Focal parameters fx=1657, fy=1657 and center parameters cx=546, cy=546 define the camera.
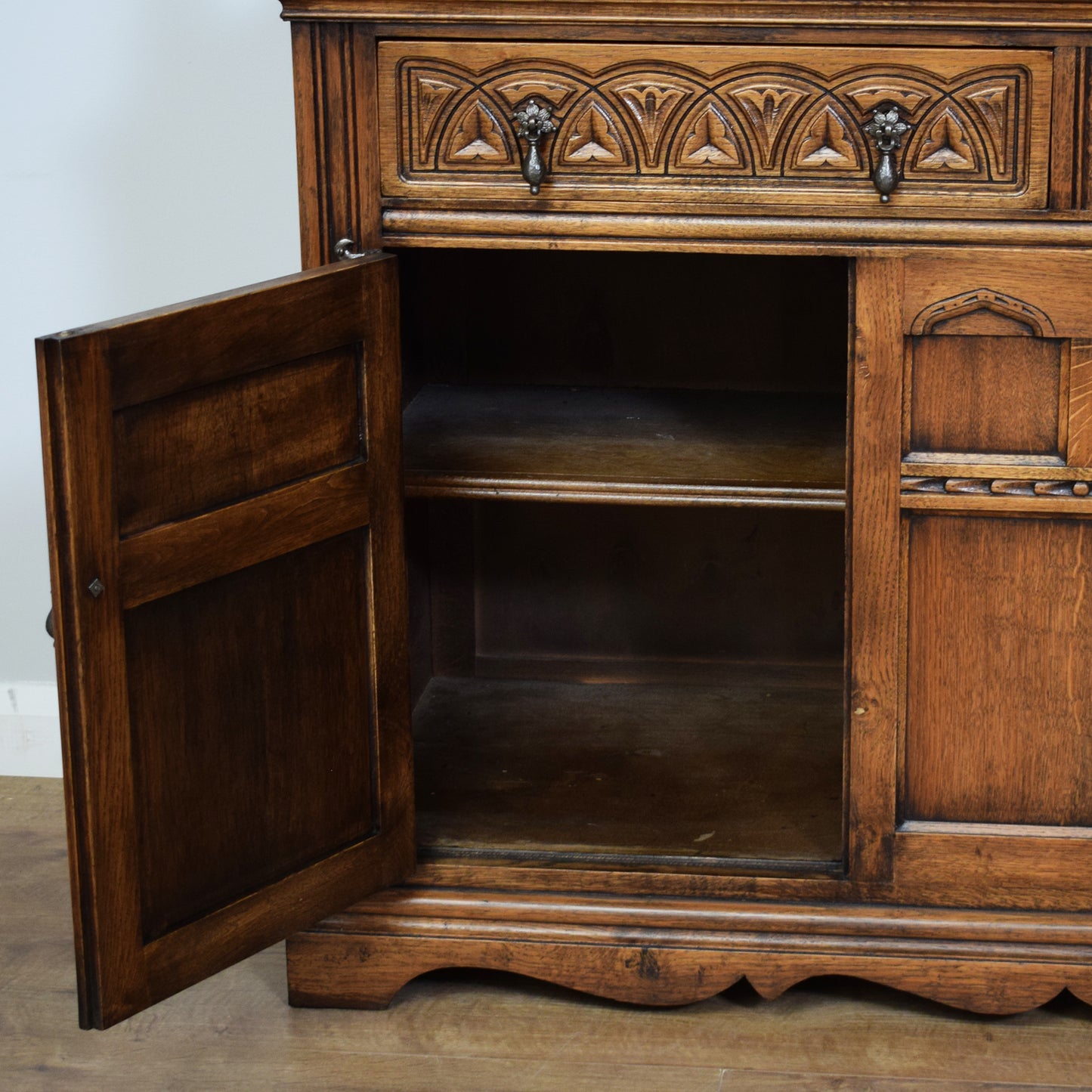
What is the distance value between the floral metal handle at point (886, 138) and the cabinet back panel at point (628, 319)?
87 centimetres

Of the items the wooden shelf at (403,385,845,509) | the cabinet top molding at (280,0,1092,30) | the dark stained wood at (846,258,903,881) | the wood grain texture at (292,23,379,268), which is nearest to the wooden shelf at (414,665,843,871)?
the dark stained wood at (846,258,903,881)

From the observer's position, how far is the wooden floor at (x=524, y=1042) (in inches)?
87.3

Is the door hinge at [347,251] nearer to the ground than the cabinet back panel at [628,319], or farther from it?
farther from it

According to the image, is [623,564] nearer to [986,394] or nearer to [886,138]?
[986,394]

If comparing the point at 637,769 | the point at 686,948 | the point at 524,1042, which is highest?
the point at 637,769

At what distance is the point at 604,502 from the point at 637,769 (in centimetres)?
55

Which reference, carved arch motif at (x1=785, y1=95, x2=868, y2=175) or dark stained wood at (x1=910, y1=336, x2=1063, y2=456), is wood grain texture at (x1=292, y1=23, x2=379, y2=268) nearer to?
carved arch motif at (x1=785, y1=95, x2=868, y2=175)

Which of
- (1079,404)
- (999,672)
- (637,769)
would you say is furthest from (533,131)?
(637,769)

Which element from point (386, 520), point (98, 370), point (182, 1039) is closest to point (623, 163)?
point (386, 520)

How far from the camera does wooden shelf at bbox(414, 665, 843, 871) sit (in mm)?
2400

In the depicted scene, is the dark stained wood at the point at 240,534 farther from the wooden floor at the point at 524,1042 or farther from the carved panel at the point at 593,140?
Result: the wooden floor at the point at 524,1042

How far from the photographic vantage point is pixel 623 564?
10.1 ft

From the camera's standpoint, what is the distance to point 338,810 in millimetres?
2189

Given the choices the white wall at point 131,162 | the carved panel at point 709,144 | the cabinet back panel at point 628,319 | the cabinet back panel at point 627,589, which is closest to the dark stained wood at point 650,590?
the cabinet back panel at point 627,589
